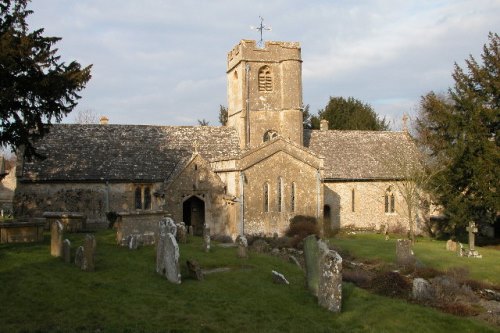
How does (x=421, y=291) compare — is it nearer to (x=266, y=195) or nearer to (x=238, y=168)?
(x=238, y=168)

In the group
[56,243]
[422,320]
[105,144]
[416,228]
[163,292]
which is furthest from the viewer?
[416,228]

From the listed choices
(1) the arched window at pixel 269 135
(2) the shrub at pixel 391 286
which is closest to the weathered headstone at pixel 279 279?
(2) the shrub at pixel 391 286

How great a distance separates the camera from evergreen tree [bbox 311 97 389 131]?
6166cm

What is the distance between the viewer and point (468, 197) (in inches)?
1211

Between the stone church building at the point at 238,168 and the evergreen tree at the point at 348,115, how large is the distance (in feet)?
62.9

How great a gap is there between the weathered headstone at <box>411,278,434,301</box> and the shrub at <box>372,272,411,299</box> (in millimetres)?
365

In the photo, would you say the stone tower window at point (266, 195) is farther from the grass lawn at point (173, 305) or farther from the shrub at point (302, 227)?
the grass lawn at point (173, 305)

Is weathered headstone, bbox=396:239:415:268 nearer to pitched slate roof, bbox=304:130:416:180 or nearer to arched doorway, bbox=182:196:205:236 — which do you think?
arched doorway, bbox=182:196:205:236

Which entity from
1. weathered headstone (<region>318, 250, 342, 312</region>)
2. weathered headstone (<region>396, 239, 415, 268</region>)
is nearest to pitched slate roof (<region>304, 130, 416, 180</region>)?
weathered headstone (<region>396, 239, 415, 268</region>)

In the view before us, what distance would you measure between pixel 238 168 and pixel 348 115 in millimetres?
34711

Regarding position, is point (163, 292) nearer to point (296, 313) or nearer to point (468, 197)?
point (296, 313)

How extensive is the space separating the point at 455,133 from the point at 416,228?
10.5m

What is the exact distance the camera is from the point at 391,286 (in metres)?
15.6

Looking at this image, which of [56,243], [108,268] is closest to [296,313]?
[108,268]
